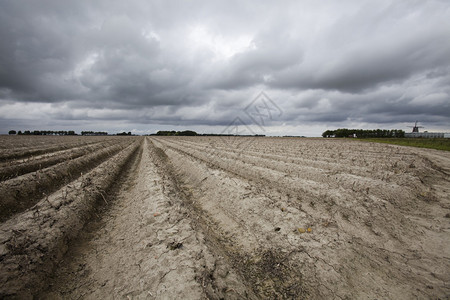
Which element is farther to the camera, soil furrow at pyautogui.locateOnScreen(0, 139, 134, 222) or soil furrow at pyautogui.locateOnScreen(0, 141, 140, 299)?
soil furrow at pyautogui.locateOnScreen(0, 139, 134, 222)

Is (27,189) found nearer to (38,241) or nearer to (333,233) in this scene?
(38,241)

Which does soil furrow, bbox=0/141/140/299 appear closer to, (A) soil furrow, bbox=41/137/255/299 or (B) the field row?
(A) soil furrow, bbox=41/137/255/299

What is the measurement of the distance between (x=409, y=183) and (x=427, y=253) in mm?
4263

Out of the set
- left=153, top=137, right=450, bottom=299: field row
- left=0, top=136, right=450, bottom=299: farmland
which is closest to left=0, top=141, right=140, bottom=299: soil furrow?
left=0, top=136, right=450, bottom=299: farmland

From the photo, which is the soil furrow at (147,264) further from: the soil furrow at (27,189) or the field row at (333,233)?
the soil furrow at (27,189)

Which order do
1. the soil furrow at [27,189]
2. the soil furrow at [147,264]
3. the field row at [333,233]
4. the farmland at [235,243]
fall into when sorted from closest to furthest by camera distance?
the soil furrow at [147,264] < the farmland at [235,243] < the field row at [333,233] < the soil furrow at [27,189]

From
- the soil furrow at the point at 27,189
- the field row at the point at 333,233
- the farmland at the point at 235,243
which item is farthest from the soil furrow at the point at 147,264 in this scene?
the soil furrow at the point at 27,189

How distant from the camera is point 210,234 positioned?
422cm

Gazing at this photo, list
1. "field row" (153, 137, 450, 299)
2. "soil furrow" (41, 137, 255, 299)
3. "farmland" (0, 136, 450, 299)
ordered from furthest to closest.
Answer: "field row" (153, 137, 450, 299)
"farmland" (0, 136, 450, 299)
"soil furrow" (41, 137, 255, 299)

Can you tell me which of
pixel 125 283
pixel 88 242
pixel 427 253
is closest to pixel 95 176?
pixel 88 242

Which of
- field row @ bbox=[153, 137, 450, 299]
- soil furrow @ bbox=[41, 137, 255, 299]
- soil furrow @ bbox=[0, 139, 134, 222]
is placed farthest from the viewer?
soil furrow @ bbox=[0, 139, 134, 222]

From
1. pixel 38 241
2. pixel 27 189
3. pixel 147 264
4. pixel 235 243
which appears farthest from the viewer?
pixel 27 189

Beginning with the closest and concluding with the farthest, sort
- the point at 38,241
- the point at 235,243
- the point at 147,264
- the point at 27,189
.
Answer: the point at 147,264, the point at 38,241, the point at 235,243, the point at 27,189

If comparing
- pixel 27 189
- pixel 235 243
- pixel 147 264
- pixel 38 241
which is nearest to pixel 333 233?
pixel 235 243
